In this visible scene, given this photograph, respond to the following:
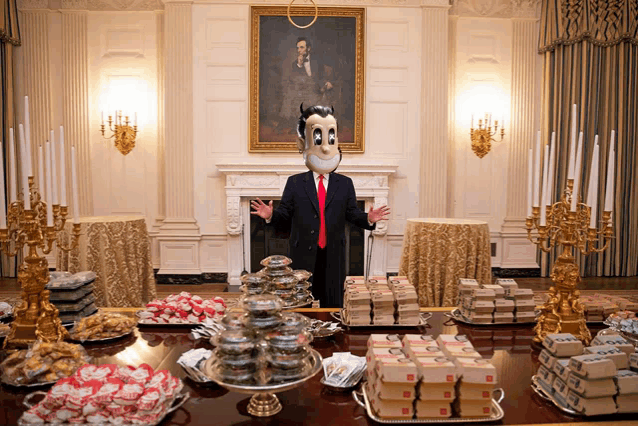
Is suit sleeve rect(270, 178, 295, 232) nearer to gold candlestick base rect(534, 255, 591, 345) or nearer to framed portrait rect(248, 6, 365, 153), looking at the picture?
gold candlestick base rect(534, 255, 591, 345)

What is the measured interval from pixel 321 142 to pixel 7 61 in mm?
5279

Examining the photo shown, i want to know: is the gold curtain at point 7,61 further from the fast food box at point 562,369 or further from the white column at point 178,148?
the fast food box at point 562,369

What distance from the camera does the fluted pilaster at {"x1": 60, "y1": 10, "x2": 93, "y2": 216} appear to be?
6.16 meters

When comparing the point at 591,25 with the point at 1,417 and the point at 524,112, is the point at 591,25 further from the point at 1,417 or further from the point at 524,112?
the point at 1,417

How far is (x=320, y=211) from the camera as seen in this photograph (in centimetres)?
313

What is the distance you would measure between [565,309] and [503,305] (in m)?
0.27

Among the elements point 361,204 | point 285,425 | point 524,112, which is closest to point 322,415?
point 285,425

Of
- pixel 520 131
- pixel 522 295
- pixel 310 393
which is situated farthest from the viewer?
pixel 520 131

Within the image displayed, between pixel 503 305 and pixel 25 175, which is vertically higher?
pixel 25 175

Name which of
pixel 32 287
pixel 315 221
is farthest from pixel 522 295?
pixel 32 287

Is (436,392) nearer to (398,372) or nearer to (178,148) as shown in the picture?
(398,372)

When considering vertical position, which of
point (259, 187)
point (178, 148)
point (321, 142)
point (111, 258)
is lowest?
point (111, 258)

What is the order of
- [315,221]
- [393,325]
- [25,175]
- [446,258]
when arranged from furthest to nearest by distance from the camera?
[446,258]
[315,221]
[393,325]
[25,175]

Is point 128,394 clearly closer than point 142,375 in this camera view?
Yes
